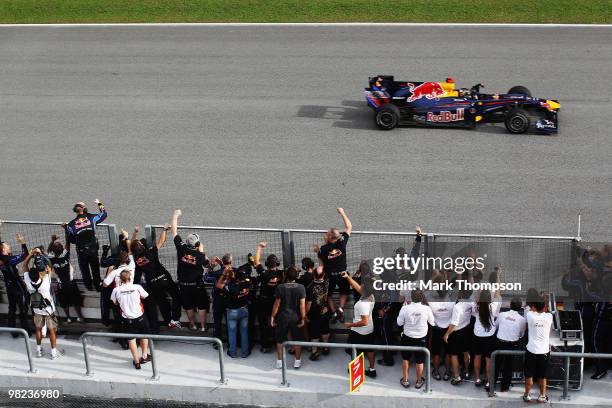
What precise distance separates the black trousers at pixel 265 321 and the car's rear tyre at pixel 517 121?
28.8 feet

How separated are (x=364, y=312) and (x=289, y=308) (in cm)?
108

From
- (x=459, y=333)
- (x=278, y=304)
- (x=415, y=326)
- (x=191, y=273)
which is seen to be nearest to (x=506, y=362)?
(x=459, y=333)

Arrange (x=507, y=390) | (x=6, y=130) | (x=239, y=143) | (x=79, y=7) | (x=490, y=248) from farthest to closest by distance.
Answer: (x=79, y=7) → (x=6, y=130) → (x=239, y=143) → (x=490, y=248) → (x=507, y=390)

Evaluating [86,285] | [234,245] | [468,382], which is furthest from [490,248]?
[86,285]

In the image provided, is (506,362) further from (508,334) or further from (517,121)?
(517,121)

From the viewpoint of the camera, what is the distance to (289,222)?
16766 millimetres

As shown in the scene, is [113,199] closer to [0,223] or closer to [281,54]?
[0,223]

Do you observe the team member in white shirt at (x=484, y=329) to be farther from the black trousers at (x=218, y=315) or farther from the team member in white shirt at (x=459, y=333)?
the black trousers at (x=218, y=315)

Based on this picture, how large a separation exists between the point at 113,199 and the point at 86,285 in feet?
13.4

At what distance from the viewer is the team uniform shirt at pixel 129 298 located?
1290 cm

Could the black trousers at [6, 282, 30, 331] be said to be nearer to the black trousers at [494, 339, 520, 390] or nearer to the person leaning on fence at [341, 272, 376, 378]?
the person leaning on fence at [341, 272, 376, 378]

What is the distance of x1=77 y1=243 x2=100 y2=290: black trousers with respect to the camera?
1380cm

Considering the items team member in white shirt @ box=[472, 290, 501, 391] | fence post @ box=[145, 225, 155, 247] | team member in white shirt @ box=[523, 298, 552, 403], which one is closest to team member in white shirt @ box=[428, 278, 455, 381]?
team member in white shirt @ box=[472, 290, 501, 391]

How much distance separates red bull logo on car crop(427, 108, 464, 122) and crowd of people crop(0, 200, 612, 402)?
742cm
